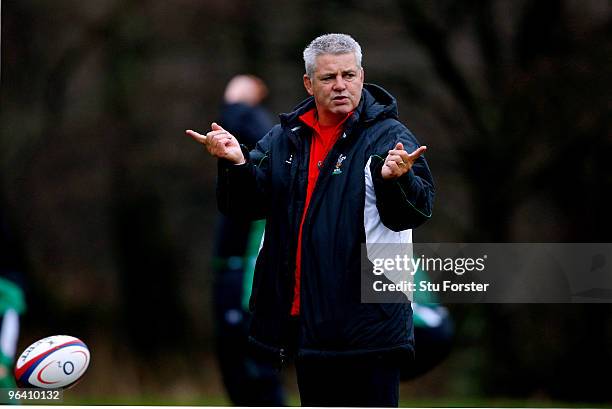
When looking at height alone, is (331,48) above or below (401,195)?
above

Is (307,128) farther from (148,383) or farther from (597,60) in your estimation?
(148,383)

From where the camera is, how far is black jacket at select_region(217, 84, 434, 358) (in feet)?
9.86

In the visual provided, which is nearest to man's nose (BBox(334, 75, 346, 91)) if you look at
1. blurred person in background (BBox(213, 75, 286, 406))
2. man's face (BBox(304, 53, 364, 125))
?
man's face (BBox(304, 53, 364, 125))

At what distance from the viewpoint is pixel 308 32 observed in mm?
5637

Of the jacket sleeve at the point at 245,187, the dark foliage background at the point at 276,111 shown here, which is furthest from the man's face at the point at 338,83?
the dark foliage background at the point at 276,111

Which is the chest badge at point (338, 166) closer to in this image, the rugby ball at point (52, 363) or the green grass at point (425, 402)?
the rugby ball at point (52, 363)

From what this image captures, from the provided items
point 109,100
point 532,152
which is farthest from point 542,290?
point 109,100

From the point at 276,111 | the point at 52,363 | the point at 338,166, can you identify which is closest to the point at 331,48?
the point at 338,166

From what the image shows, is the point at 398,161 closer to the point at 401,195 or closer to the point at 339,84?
the point at 401,195

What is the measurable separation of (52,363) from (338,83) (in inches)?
57.6

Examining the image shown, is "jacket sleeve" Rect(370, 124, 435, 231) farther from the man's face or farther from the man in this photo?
the man's face

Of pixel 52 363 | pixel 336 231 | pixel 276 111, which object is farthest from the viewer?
pixel 276 111

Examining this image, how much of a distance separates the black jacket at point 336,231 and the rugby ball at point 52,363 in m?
0.98

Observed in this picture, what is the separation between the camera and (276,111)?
6230mm
